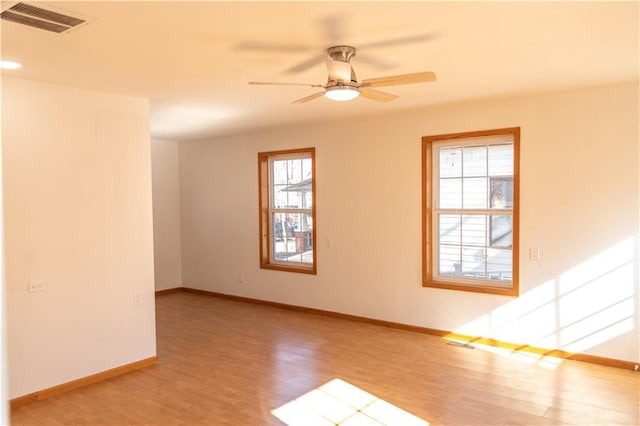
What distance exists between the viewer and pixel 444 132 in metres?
5.04

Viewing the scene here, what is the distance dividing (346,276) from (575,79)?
10.8ft

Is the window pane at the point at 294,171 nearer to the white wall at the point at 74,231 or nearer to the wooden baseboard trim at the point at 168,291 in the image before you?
the white wall at the point at 74,231

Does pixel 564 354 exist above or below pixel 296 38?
below

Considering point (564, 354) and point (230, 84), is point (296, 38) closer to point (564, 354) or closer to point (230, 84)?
point (230, 84)

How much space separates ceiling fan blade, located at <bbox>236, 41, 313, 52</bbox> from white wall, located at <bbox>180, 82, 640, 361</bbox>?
1919 millimetres

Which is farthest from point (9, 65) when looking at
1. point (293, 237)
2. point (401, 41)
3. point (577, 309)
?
point (577, 309)

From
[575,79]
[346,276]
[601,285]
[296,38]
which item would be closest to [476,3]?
[296,38]

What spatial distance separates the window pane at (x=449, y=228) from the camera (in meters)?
5.15

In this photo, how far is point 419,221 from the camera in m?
5.25

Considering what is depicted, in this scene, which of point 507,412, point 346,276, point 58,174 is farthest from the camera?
point 346,276

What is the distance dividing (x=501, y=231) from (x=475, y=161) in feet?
2.58

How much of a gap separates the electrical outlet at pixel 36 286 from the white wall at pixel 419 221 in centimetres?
292

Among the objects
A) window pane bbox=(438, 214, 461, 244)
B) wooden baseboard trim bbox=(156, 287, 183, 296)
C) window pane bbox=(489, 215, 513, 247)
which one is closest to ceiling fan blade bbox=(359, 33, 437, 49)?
window pane bbox=(489, 215, 513, 247)

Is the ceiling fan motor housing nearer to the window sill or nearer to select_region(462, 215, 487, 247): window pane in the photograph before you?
select_region(462, 215, 487, 247): window pane
